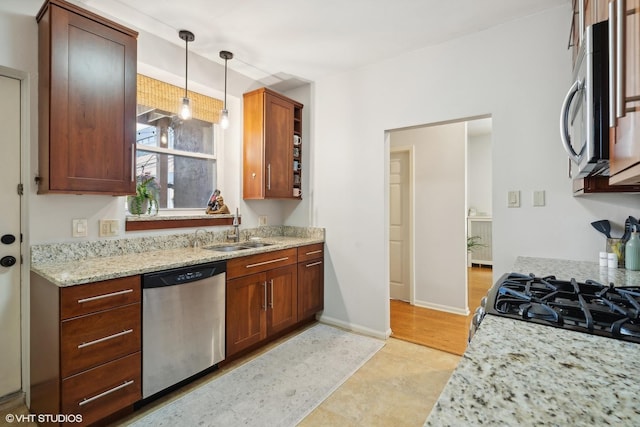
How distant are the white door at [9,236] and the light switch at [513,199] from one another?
3.35 metres

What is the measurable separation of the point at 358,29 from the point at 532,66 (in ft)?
4.31

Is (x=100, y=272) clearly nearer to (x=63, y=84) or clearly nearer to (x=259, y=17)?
(x=63, y=84)

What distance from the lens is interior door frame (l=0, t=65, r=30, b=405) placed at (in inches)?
76.7

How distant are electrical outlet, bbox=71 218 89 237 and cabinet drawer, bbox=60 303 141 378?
0.73 meters

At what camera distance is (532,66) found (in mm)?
2273

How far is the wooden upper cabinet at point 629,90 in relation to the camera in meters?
0.56

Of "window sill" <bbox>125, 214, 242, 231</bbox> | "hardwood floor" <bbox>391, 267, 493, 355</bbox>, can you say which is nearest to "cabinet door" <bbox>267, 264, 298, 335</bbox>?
"window sill" <bbox>125, 214, 242, 231</bbox>

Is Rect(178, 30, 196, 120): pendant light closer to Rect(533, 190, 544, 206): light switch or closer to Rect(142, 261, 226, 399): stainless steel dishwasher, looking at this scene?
Rect(142, 261, 226, 399): stainless steel dishwasher

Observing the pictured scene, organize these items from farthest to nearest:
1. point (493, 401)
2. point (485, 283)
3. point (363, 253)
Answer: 1. point (485, 283)
2. point (363, 253)
3. point (493, 401)

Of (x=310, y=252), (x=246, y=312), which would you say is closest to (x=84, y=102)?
(x=246, y=312)

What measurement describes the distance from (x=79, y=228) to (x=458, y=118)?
2963 mm

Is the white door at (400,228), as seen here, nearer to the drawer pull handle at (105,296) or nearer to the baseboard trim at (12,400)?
the drawer pull handle at (105,296)

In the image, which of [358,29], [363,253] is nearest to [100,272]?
[363,253]

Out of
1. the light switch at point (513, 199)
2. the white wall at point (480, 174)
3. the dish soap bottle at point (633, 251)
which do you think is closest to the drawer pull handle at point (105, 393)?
the light switch at point (513, 199)
